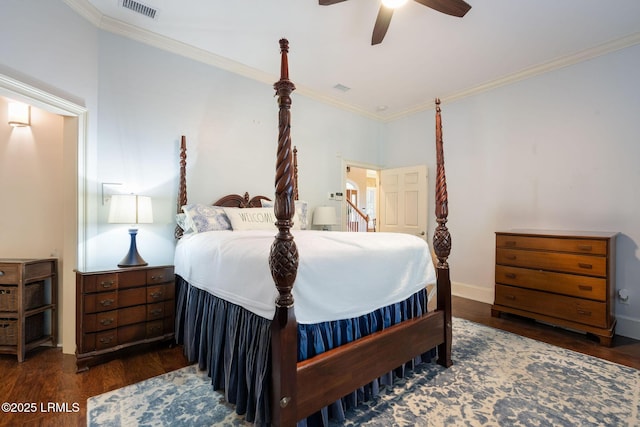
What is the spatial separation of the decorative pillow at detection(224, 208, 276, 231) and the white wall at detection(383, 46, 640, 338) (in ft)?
9.27

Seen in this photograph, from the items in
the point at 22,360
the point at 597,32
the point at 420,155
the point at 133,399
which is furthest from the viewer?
the point at 420,155

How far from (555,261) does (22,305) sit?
188 inches

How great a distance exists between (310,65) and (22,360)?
154 inches

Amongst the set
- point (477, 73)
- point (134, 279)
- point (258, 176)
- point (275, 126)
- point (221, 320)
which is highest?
point (477, 73)

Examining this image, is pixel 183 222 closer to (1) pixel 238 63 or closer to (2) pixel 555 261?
(1) pixel 238 63

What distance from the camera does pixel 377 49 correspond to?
3158mm

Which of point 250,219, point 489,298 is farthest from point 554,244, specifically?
point 250,219

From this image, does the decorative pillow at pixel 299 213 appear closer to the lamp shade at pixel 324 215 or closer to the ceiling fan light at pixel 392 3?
the lamp shade at pixel 324 215

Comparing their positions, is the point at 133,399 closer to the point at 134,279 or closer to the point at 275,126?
the point at 134,279

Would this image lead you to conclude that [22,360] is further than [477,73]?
No

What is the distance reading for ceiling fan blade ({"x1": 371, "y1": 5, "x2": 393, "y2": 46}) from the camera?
7.49 ft

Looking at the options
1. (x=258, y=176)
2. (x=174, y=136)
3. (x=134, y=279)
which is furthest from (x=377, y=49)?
(x=134, y=279)

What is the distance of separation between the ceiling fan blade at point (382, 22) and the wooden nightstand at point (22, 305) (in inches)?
137

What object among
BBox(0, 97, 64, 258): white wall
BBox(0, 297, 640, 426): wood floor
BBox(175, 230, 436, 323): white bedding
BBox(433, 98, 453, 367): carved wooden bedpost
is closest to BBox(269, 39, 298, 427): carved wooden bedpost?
BBox(175, 230, 436, 323): white bedding
